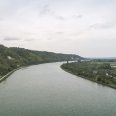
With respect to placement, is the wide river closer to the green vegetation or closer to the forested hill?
the green vegetation

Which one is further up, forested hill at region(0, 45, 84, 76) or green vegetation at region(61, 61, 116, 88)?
forested hill at region(0, 45, 84, 76)

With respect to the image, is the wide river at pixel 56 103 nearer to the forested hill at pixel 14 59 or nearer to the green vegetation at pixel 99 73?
the green vegetation at pixel 99 73

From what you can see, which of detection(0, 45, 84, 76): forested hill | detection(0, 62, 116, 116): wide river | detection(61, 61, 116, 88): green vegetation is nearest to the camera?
detection(0, 62, 116, 116): wide river

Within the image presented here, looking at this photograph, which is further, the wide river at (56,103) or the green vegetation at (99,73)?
the green vegetation at (99,73)

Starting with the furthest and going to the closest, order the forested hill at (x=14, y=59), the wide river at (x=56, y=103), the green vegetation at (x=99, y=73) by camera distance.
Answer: the forested hill at (x=14, y=59)
the green vegetation at (x=99, y=73)
the wide river at (x=56, y=103)

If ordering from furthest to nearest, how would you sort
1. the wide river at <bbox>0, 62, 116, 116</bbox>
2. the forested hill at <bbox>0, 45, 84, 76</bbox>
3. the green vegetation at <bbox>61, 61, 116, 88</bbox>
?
the forested hill at <bbox>0, 45, 84, 76</bbox> → the green vegetation at <bbox>61, 61, 116, 88</bbox> → the wide river at <bbox>0, 62, 116, 116</bbox>

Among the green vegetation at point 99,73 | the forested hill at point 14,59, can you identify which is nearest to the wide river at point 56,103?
the green vegetation at point 99,73

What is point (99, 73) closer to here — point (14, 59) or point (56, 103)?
point (56, 103)

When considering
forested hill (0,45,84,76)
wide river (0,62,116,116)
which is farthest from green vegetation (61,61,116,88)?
forested hill (0,45,84,76)

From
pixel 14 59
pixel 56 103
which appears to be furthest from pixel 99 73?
pixel 14 59

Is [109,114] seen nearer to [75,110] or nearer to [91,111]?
[91,111]

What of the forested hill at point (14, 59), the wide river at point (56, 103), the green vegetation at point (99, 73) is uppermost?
the forested hill at point (14, 59)

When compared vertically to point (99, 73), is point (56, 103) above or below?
below
